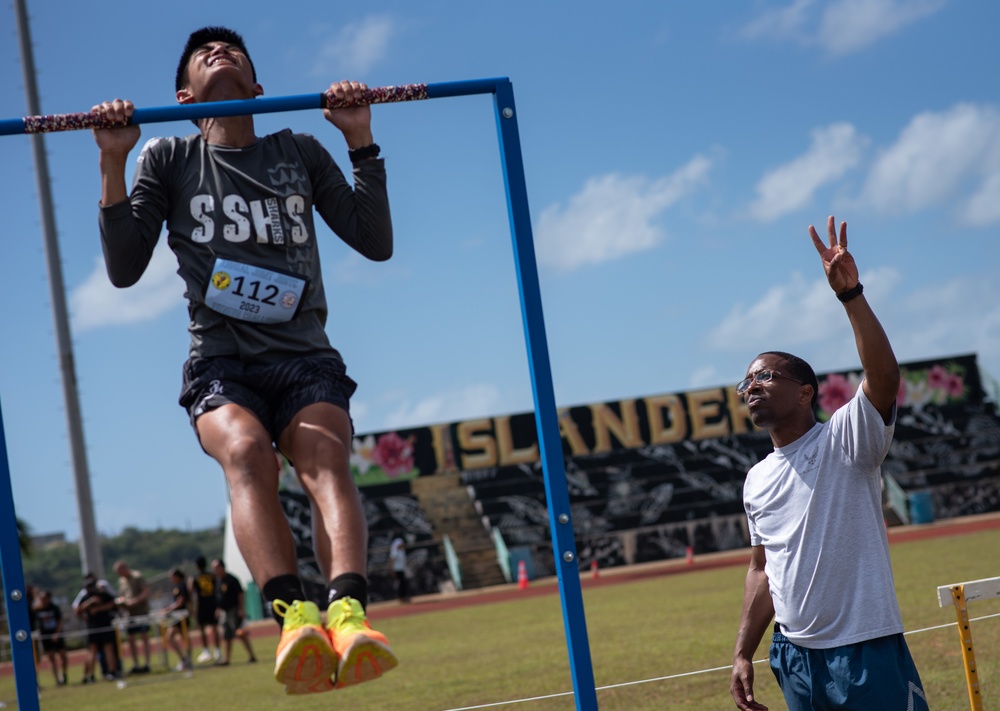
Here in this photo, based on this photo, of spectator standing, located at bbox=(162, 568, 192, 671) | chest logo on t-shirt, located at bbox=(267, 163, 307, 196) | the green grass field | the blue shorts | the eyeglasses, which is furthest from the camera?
spectator standing, located at bbox=(162, 568, 192, 671)

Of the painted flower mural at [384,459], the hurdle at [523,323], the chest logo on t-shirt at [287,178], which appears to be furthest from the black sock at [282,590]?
the painted flower mural at [384,459]

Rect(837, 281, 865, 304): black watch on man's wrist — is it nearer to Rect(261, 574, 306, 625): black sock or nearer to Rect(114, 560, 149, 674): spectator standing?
Rect(261, 574, 306, 625): black sock

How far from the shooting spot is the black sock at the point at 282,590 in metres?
2.97

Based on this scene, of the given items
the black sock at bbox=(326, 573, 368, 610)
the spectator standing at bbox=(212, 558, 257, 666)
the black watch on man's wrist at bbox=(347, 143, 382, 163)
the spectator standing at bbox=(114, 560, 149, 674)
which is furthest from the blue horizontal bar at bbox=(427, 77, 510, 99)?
the spectator standing at bbox=(114, 560, 149, 674)

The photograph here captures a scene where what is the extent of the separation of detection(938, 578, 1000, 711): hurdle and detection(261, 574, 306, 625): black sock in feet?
8.81

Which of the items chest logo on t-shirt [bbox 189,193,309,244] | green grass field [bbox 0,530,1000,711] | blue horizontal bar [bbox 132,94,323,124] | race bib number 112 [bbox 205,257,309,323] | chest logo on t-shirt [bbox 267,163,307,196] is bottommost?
green grass field [bbox 0,530,1000,711]

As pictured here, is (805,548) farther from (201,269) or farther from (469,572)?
(469,572)

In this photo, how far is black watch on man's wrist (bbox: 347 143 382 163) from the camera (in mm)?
3600

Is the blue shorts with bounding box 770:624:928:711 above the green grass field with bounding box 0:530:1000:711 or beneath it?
above

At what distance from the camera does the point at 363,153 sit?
3.60m

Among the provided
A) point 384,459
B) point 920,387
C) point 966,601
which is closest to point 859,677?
point 966,601

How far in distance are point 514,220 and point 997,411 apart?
131 ft

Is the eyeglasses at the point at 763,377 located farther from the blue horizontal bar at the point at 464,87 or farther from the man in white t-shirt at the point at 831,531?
the blue horizontal bar at the point at 464,87

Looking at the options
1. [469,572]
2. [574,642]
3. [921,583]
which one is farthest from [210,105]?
[469,572]
